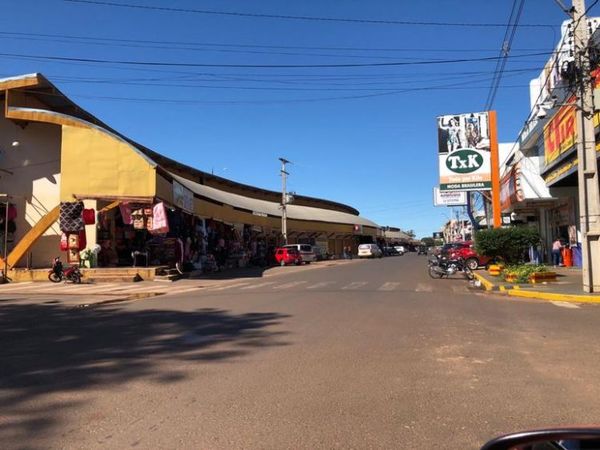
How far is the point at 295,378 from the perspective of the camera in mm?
6738

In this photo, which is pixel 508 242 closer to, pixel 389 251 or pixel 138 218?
pixel 138 218

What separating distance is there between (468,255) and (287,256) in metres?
18.1

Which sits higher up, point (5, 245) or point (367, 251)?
point (5, 245)

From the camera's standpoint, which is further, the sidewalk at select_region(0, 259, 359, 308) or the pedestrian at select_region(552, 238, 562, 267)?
the pedestrian at select_region(552, 238, 562, 267)

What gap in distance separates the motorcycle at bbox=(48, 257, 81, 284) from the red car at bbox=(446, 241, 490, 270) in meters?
19.4

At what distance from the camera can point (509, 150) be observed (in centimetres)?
4628

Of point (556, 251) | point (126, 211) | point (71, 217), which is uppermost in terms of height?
point (126, 211)

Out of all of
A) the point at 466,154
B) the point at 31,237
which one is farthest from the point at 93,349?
the point at 466,154

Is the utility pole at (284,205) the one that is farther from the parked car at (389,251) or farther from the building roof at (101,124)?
the parked car at (389,251)

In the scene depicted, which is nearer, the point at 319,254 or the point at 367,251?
the point at 319,254

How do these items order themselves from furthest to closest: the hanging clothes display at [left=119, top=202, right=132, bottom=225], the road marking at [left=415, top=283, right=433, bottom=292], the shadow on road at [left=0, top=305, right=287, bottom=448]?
the hanging clothes display at [left=119, top=202, right=132, bottom=225]
the road marking at [left=415, top=283, right=433, bottom=292]
the shadow on road at [left=0, top=305, right=287, bottom=448]

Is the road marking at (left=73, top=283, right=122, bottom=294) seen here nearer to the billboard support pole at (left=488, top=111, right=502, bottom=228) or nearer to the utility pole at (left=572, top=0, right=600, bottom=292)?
the utility pole at (left=572, top=0, right=600, bottom=292)

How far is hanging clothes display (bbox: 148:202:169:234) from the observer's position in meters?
25.3

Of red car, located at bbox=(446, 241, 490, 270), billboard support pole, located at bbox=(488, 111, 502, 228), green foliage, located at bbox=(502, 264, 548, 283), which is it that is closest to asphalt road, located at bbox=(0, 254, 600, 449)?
green foliage, located at bbox=(502, 264, 548, 283)
